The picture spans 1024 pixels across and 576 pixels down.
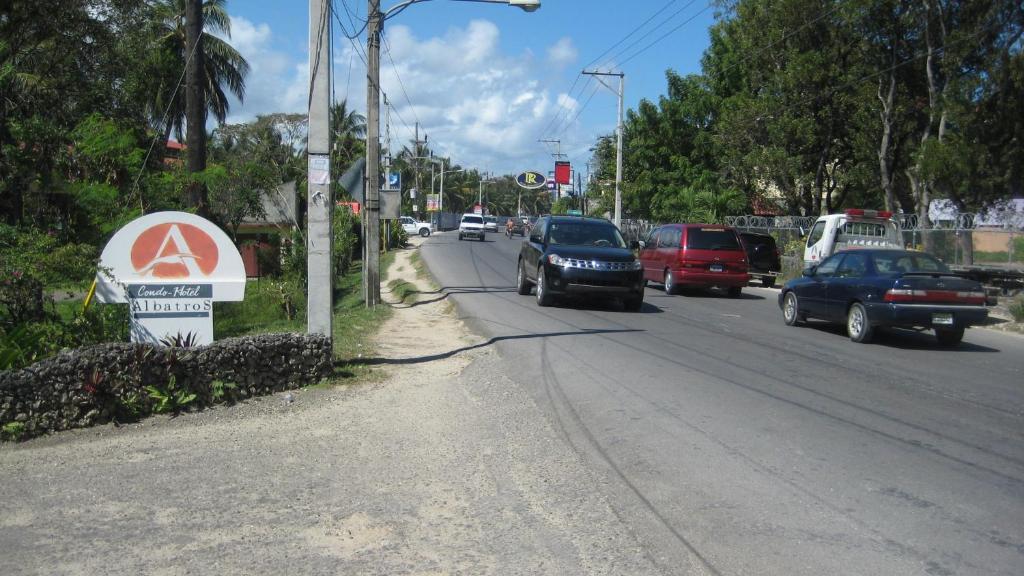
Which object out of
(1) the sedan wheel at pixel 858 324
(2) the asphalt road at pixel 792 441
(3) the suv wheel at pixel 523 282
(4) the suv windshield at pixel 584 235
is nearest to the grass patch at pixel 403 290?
(3) the suv wheel at pixel 523 282

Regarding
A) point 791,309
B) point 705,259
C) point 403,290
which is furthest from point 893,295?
point 403,290

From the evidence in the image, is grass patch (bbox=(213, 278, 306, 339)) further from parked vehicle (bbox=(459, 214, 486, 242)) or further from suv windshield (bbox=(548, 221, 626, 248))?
parked vehicle (bbox=(459, 214, 486, 242))

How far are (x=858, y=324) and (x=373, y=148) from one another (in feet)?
29.9

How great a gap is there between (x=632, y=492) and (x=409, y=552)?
166cm

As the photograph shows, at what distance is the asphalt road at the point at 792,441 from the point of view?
4.68 metres

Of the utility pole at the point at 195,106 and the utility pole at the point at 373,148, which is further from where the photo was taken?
the utility pole at the point at 195,106

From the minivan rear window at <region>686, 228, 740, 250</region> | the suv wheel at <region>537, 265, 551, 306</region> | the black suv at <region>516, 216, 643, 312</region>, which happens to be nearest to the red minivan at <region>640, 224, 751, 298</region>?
the minivan rear window at <region>686, 228, 740, 250</region>

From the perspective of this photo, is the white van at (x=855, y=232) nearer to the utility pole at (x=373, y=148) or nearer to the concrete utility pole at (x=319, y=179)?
the utility pole at (x=373, y=148)

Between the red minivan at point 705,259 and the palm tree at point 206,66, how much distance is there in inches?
739

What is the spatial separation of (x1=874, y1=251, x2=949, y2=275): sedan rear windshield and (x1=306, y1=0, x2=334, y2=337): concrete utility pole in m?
8.32

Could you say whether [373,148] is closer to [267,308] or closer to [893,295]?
[267,308]

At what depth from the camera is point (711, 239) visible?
20.2m

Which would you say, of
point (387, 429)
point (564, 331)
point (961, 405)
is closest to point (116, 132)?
point (564, 331)

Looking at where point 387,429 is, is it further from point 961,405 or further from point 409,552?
point 961,405
